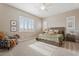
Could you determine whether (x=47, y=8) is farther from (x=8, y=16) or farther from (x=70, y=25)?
(x=8, y=16)

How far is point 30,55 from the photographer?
205 centimetres

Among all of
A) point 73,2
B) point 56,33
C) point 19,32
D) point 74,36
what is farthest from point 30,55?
point 73,2

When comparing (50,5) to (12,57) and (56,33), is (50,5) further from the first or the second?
(12,57)

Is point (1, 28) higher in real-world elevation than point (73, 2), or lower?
lower

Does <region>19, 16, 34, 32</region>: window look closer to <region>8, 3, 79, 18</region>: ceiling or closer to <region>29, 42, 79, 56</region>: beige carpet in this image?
<region>8, 3, 79, 18</region>: ceiling

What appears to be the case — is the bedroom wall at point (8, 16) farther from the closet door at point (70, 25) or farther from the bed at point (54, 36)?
the closet door at point (70, 25)

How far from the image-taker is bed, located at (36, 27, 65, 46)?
6.73 feet

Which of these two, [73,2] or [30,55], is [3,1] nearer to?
[30,55]

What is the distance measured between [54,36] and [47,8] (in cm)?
56

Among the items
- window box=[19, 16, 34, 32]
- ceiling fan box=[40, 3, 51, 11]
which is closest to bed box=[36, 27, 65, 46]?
window box=[19, 16, 34, 32]

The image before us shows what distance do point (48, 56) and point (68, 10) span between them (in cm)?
95

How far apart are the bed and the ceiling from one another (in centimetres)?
32

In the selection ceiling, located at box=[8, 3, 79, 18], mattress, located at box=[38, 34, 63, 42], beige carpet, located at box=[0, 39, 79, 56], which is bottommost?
beige carpet, located at box=[0, 39, 79, 56]

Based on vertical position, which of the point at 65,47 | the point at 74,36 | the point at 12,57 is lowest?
the point at 12,57
